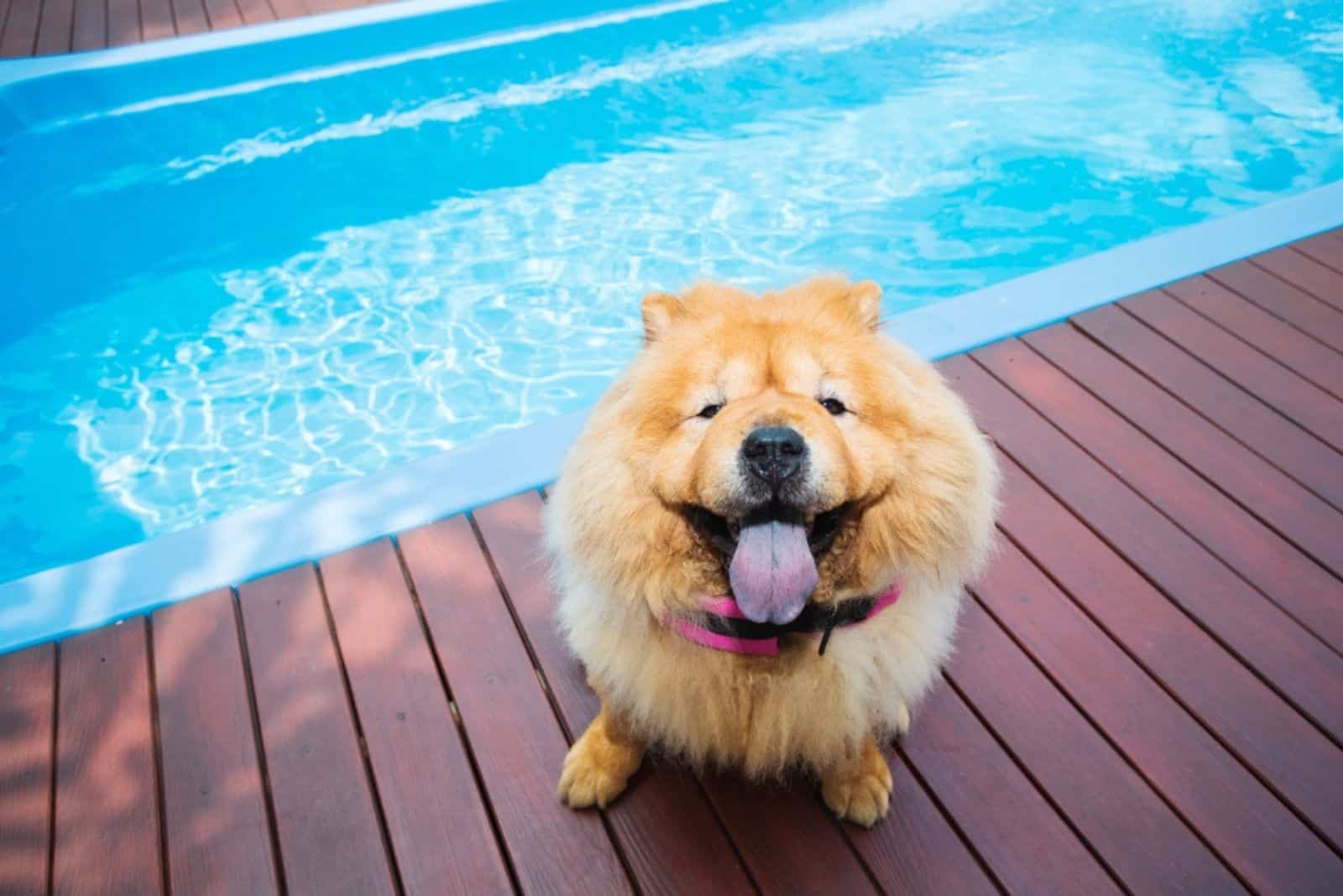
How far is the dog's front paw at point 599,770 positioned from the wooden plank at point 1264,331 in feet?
7.54

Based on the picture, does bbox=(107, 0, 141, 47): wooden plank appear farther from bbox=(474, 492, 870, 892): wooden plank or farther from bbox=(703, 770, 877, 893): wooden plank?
bbox=(703, 770, 877, 893): wooden plank

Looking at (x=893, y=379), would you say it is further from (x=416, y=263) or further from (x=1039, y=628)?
(x=416, y=263)

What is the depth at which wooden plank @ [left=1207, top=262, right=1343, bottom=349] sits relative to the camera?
104 inches

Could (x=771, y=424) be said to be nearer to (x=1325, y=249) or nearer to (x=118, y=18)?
(x=1325, y=249)

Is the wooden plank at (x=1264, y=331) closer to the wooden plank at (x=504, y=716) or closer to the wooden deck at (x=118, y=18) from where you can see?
the wooden plank at (x=504, y=716)

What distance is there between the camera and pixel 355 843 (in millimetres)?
1634

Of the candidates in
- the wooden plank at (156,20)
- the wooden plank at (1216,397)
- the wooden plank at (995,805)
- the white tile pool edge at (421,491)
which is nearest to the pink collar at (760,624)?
the wooden plank at (995,805)

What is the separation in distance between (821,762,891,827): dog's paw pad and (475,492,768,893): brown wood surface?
0.57 feet

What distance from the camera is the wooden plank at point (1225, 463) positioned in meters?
1.97

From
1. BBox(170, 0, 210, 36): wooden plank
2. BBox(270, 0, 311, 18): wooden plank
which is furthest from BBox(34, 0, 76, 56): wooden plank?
BBox(270, 0, 311, 18): wooden plank

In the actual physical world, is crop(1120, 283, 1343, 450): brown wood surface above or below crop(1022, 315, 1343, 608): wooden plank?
above

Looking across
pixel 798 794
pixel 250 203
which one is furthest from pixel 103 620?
pixel 250 203

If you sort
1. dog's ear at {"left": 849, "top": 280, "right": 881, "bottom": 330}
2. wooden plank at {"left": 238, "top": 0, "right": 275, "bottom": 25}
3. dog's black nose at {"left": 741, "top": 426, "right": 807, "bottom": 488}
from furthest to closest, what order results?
wooden plank at {"left": 238, "top": 0, "right": 275, "bottom": 25}, dog's ear at {"left": 849, "top": 280, "right": 881, "bottom": 330}, dog's black nose at {"left": 741, "top": 426, "right": 807, "bottom": 488}

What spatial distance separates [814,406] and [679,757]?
0.86m
